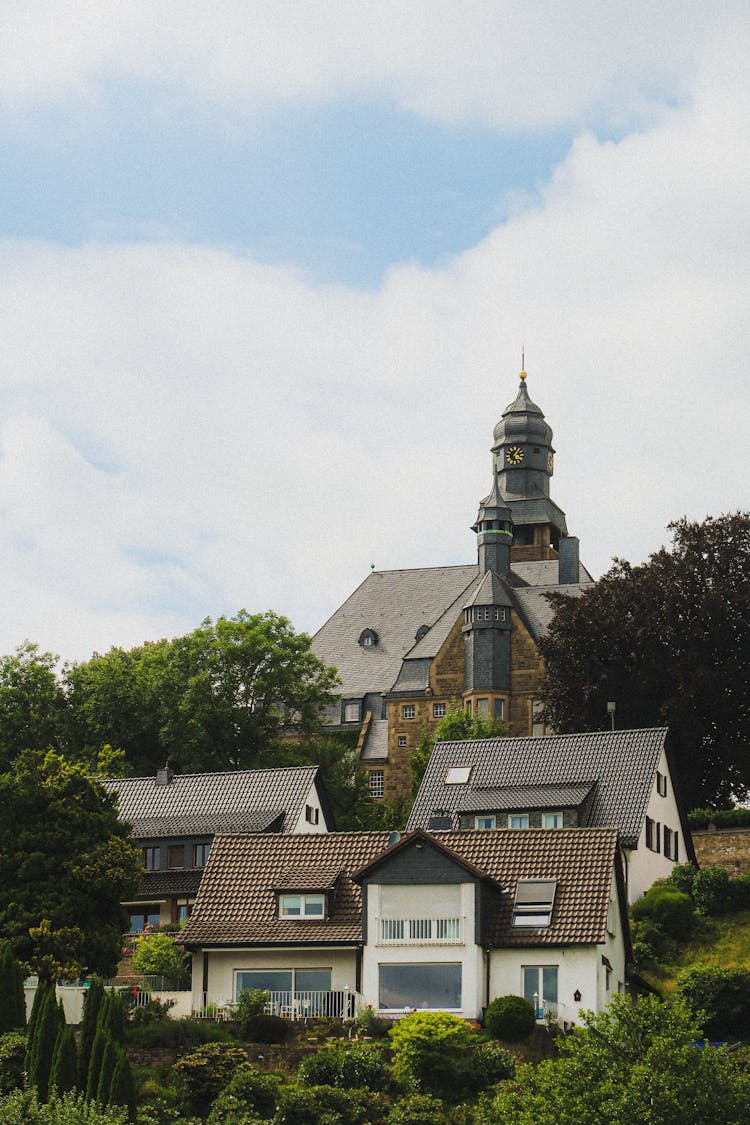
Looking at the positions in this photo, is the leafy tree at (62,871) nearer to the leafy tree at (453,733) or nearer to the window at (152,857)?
the window at (152,857)

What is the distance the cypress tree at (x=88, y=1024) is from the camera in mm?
46750

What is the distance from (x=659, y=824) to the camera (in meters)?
71.4

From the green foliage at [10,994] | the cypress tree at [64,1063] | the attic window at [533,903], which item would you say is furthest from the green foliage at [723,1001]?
the green foliage at [10,994]

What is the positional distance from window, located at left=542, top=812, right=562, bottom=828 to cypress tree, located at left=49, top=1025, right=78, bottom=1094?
25.9 m

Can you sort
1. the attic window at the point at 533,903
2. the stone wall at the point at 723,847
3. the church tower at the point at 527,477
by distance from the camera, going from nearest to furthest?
the attic window at the point at 533,903
the stone wall at the point at 723,847
the church tower at the point at 527,477

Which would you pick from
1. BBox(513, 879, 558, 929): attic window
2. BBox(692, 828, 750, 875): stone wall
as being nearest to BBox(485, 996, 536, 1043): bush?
BBox(513, 879, 558, 929): attic window

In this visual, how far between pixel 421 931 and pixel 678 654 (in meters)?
32.1

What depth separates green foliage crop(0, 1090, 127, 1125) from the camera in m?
42.2

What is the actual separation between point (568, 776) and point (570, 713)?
1542 cm

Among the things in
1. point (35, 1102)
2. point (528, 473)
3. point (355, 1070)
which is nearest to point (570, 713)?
point (355, 1070)

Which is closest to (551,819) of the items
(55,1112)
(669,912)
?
(669,912)

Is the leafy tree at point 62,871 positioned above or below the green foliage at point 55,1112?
above

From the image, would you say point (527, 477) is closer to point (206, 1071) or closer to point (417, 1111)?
point (206, 1071)

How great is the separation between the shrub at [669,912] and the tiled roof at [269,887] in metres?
8.96
